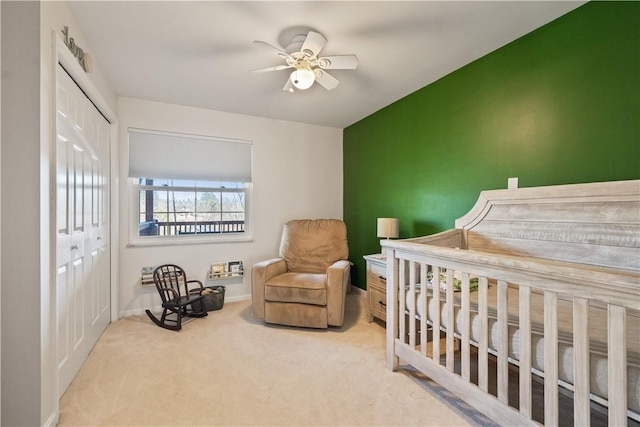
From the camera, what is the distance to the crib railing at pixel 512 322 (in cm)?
91

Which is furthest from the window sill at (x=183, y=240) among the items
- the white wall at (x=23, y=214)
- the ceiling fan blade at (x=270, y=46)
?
the ceiling fan blade at (x=270, y=46)

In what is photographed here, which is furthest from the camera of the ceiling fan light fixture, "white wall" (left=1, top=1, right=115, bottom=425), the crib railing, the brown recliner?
the brown recliner

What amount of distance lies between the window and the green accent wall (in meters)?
1.82

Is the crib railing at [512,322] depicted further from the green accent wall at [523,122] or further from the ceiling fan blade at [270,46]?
the ceiling fan blade at [270,46]

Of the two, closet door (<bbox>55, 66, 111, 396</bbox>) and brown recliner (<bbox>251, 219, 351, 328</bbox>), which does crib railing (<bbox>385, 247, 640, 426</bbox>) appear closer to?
brown recliner (<bbox>251, 219, 351, 328</bbox>)

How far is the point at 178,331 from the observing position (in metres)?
2.54

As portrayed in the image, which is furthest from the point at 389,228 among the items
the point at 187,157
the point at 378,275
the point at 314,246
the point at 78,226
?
the point at 78,226

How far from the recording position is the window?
3.07m

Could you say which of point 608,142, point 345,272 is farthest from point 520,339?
point 345,272

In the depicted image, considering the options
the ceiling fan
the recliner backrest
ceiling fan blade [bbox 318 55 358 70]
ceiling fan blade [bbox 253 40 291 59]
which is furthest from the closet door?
the recliner backrest

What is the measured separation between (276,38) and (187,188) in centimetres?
206

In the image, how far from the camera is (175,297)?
2.71m

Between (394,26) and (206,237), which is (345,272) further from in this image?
(394,26)

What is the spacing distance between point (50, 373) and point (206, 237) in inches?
79.2
